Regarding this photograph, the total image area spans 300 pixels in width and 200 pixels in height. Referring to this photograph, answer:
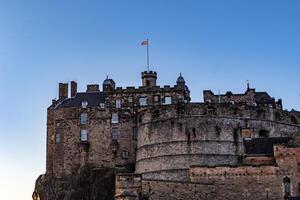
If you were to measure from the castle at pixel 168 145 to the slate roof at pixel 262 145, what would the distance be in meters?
0.09

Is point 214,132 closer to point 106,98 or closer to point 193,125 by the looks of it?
point 193,125

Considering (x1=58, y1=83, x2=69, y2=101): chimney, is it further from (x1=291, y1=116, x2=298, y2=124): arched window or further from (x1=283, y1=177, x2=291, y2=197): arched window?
(x1=283, y1=177, x2=291, y2=197): arched window

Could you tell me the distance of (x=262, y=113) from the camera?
226 ft

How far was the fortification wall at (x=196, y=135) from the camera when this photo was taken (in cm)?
6650

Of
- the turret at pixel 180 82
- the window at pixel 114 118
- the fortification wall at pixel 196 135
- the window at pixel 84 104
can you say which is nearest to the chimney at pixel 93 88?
the window at pixel 84 104

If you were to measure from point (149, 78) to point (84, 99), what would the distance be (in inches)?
317

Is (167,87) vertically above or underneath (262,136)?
above

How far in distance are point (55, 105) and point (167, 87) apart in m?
13.9

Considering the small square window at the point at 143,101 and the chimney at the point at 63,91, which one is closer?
the small square window at the point at 143,101

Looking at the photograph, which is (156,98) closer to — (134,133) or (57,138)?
(134,133)

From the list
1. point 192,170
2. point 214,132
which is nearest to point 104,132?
point 214,132

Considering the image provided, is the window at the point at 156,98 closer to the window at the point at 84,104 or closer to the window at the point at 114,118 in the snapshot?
the window at the point at 114,118

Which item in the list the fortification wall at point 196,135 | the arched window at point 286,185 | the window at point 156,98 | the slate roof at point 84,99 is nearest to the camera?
the arched window at point 286,185

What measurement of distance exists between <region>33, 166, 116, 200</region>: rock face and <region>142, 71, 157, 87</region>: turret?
1177 centimetres
